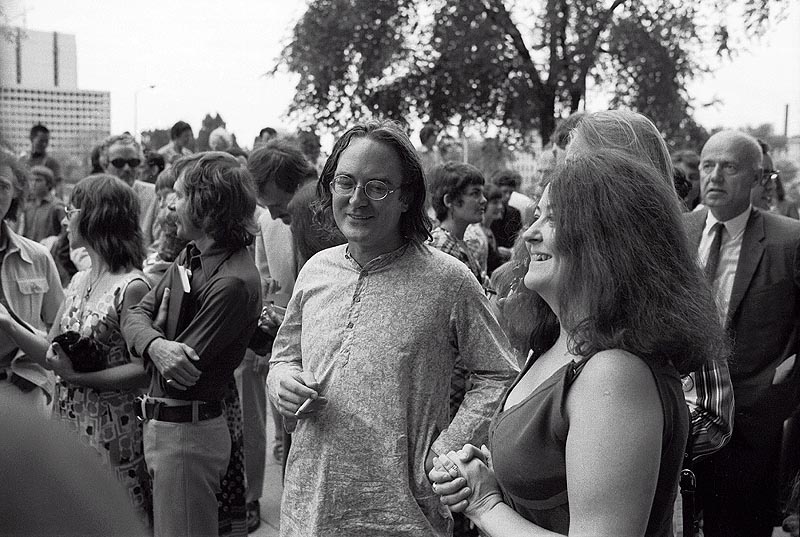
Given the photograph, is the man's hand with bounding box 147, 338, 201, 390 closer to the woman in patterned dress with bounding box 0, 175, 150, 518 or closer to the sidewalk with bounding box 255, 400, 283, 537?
the woman in patterned dress with bounding box 0, 175, 150, 518

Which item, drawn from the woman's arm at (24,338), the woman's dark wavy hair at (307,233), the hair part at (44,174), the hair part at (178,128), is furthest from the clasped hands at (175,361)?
the hair part at (178,128)

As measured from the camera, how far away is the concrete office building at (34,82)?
534 mm

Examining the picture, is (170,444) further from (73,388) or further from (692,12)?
(692,12)

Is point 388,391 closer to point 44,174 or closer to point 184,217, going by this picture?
point 184,217

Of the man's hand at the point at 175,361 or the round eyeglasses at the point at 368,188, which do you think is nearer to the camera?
the round eyeglasses at the point at 368,188

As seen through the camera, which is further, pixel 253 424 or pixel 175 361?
pixel 253 424

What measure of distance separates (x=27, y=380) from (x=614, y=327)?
10.1 feet

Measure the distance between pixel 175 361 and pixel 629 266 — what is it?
6.39ft

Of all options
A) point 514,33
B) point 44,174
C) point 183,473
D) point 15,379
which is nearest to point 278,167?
point 15,379

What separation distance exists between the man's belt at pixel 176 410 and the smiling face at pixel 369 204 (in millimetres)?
1097

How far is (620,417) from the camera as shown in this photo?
5.13ft

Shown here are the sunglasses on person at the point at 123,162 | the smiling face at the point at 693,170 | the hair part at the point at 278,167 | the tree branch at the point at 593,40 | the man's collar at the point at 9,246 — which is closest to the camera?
the man's collar at the point at 9,246

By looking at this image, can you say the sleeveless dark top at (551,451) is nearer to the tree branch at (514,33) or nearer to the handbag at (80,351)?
the handbag at (80,351)

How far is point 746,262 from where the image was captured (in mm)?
3672
